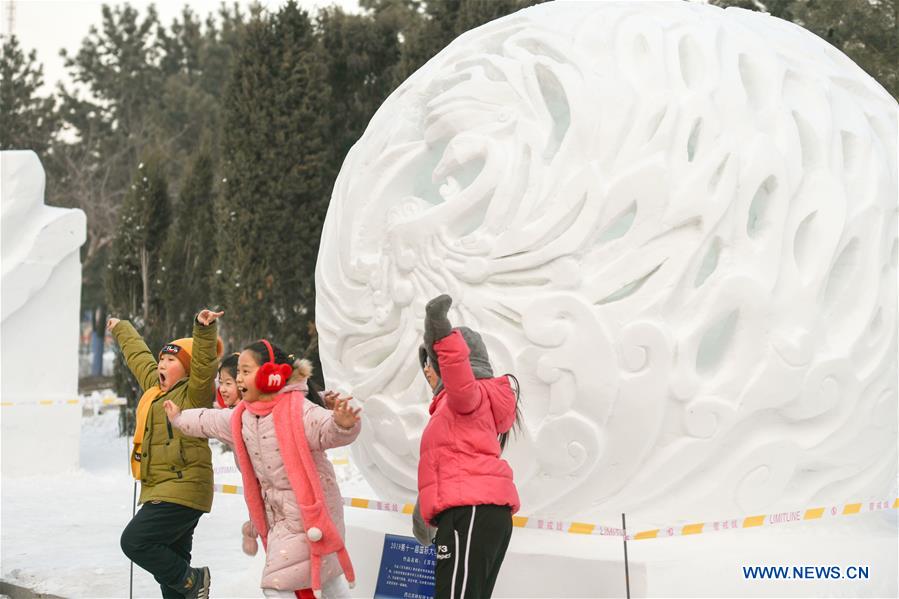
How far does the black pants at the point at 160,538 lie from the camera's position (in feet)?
17.8

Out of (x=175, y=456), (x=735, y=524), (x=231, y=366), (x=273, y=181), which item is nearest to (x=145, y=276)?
(x=273, y=181)

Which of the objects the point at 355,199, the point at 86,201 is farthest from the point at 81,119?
the point at 355,199

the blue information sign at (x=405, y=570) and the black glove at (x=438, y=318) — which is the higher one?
the black glove at (x=438, y=318)

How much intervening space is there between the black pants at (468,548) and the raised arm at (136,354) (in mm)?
2335

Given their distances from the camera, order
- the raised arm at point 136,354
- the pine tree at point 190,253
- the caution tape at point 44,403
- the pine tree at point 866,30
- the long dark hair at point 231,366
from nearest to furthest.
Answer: the long dark hair at point 231,366, the raised arm at point 136,354, the caution tape at point 44,403, the pine tree at point 866,30, the pine tree at point 190,253

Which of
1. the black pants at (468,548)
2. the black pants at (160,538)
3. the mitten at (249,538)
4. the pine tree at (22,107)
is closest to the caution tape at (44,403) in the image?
the black pants at (160,538)

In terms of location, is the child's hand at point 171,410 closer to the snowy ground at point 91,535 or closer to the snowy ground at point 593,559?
the snowy ground at point 593,559

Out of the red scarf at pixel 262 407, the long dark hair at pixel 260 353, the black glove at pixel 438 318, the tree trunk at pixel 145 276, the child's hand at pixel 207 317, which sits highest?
the black glove at pixel 438 318

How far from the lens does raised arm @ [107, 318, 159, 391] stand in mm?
6090

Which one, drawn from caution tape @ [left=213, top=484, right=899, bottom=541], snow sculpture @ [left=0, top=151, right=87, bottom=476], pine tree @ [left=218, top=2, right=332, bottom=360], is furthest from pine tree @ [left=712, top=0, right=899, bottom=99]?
snow sculpture @ [left=0, top=151, right=87, bottom=476]

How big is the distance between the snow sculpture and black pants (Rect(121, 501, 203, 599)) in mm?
7894

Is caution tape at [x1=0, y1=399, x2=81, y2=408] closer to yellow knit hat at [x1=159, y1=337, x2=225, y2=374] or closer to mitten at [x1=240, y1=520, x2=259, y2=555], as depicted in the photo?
yellow knit hat at [x1=159, y1=337, x2=225, y2=374]

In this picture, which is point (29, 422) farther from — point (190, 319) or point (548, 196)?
point (548, 196)

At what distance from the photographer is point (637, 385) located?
5234 mm
